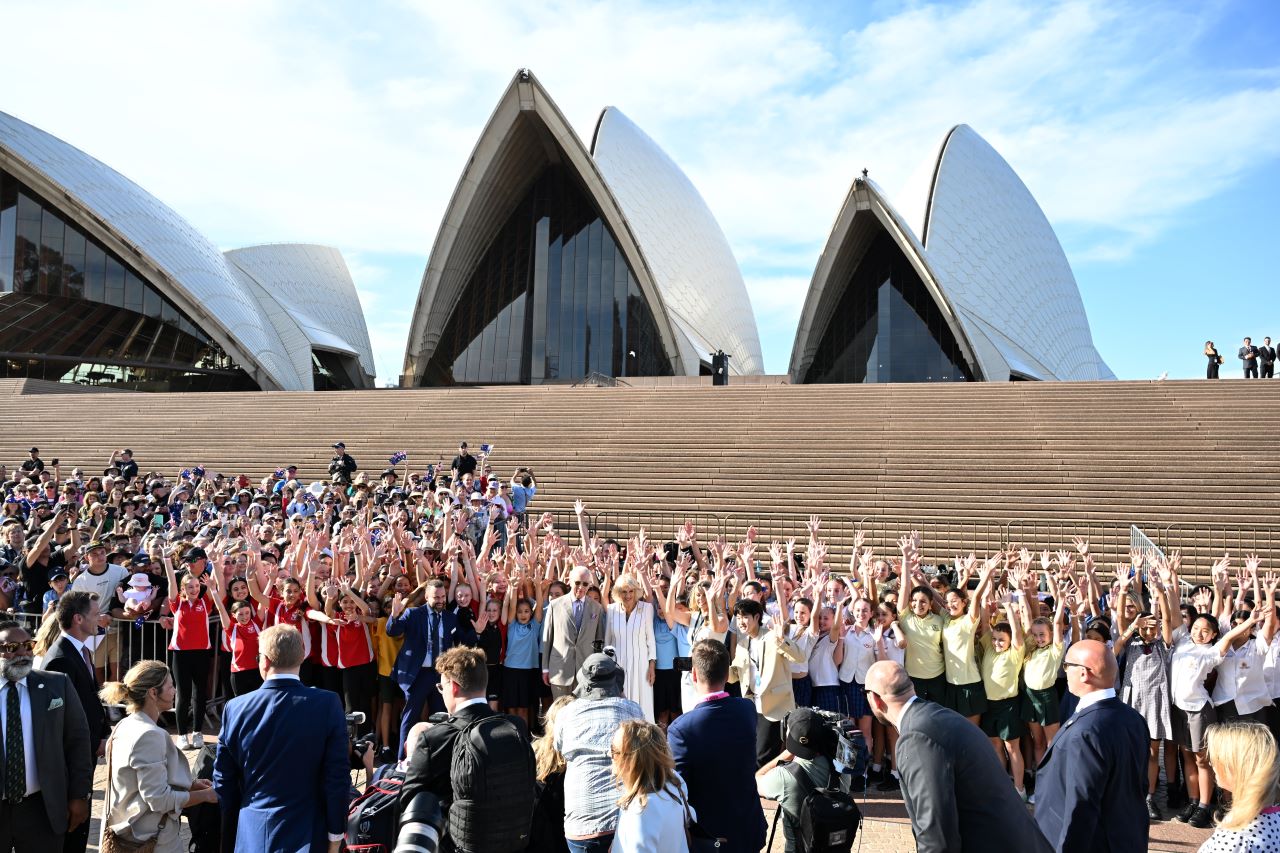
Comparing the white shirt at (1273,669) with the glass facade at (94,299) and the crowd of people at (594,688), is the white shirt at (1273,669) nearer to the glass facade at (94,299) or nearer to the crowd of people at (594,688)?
the crowd of people at (594,688)

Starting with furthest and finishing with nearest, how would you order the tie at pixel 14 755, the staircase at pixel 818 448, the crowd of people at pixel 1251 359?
1. the crowd of people at pixel 1251 359
2. the staircase at pixel 818 448
3. the tie at pixel 14 755

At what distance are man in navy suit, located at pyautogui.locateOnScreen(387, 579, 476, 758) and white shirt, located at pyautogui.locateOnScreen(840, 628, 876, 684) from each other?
92.4 inches

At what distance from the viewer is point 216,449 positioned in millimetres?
16828

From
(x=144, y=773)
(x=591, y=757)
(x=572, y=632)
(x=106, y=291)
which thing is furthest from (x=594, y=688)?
(x=106, y=291)

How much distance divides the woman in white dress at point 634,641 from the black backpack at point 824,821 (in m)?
2.98

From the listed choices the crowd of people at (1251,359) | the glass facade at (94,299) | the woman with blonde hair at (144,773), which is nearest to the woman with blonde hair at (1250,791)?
the woman with blonde hair at (144,773)

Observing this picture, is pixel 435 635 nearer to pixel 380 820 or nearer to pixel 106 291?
pixel 380 820

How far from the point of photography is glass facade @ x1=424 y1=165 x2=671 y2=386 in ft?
104

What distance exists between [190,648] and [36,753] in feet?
10.1

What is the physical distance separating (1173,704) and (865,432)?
989 centimetres

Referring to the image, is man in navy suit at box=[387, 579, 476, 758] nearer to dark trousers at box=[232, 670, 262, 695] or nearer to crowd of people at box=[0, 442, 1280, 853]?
crowd of people at box=[0, 442, 1280, 853]

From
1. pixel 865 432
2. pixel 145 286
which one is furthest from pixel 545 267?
pixel 865 432

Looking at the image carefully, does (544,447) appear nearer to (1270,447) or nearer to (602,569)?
(602,569)

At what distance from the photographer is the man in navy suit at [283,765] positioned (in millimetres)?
3262
